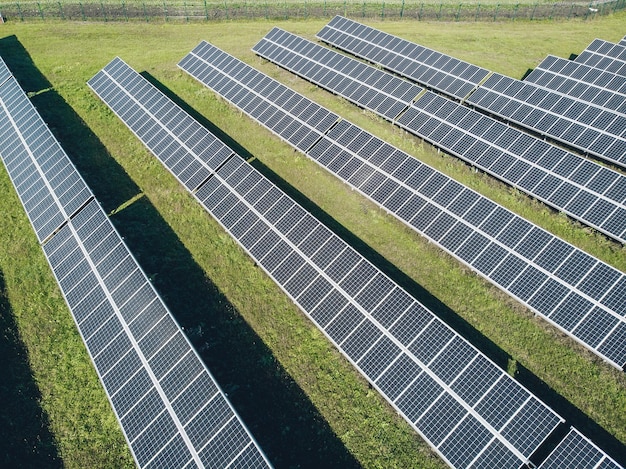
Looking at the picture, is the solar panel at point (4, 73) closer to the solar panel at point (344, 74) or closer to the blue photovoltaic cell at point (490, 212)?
the solar panel at point (344, 74)

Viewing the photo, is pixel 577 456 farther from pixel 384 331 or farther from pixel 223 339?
pixel 223 339

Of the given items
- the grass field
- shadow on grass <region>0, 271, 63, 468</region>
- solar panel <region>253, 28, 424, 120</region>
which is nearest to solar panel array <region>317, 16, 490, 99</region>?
solar panel <region>253, 28, 424, 120</region>

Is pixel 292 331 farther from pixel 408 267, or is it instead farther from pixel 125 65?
pixel 125 65

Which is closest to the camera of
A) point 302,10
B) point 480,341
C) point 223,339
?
point 480,341

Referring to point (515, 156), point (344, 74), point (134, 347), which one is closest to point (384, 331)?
point (134, 347)

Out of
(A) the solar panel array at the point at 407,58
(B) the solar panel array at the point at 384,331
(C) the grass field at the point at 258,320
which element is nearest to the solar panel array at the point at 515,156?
(C) the grass field at the point at 258,320

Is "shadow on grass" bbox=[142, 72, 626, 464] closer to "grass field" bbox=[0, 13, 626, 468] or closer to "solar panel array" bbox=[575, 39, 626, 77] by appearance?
"grass field" bbox=[0, 13, 626, 468]
